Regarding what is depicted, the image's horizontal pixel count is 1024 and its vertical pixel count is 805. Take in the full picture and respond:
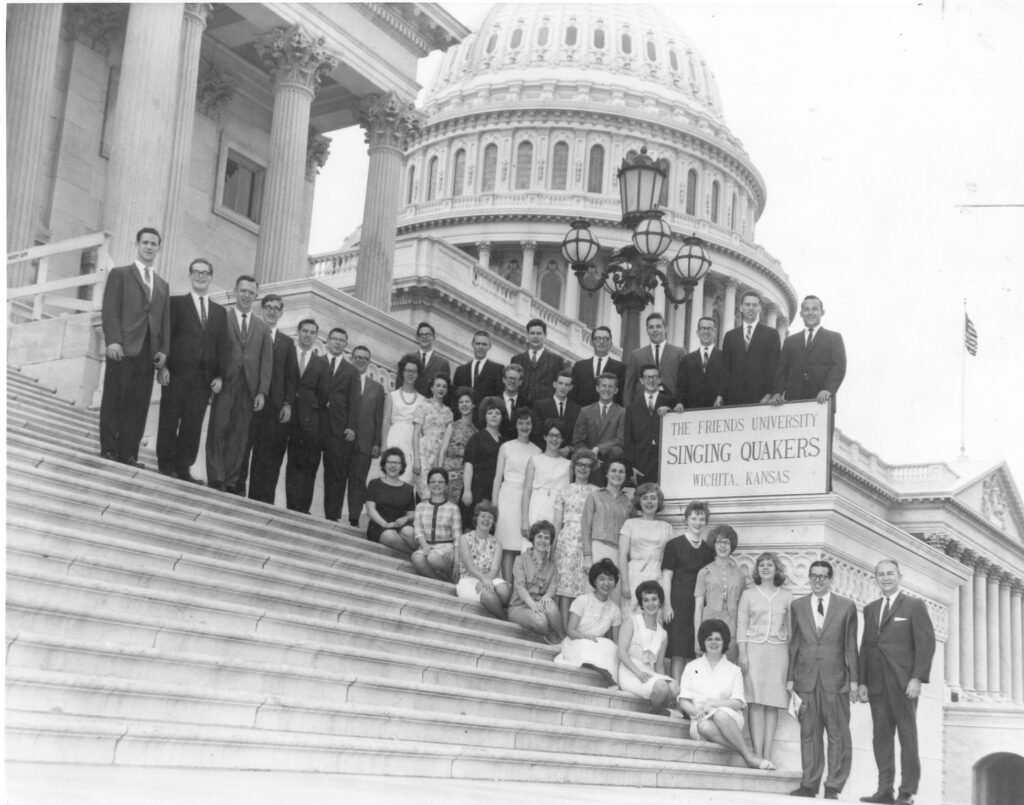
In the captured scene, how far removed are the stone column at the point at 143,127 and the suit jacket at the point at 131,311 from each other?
9317 mm

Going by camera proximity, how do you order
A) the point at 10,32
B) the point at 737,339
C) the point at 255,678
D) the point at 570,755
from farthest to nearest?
the point at 10,32 < the point at 737,339 < the point at 570,755 < the point at 255,678

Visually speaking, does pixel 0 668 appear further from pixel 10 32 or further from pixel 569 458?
pixel 10 32

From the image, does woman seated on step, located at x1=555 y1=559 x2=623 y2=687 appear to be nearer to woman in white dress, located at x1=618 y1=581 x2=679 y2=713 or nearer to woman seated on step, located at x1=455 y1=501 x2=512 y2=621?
woman in white dress, located at x1=618 y1=581 x2=679 y2=713

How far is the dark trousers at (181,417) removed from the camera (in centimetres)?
1142

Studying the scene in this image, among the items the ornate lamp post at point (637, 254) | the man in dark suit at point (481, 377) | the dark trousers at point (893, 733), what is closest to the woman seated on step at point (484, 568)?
the man in dark suit at point (481, 377)

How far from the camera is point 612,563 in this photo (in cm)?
1027

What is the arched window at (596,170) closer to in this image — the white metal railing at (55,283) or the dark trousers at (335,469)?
the white metal railing at (55,283)

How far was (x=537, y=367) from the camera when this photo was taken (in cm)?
1325

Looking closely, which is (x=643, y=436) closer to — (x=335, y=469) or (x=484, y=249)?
(x=335, y=469)

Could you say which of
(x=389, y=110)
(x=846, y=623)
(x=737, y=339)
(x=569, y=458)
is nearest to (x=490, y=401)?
(x=569, y=458)

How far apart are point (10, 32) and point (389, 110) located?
9.39 m

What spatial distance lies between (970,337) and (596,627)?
776 inches

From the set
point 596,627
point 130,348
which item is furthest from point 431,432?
point 596,627

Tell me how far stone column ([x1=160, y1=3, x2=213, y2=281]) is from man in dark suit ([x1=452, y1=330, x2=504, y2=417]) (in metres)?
9.46
